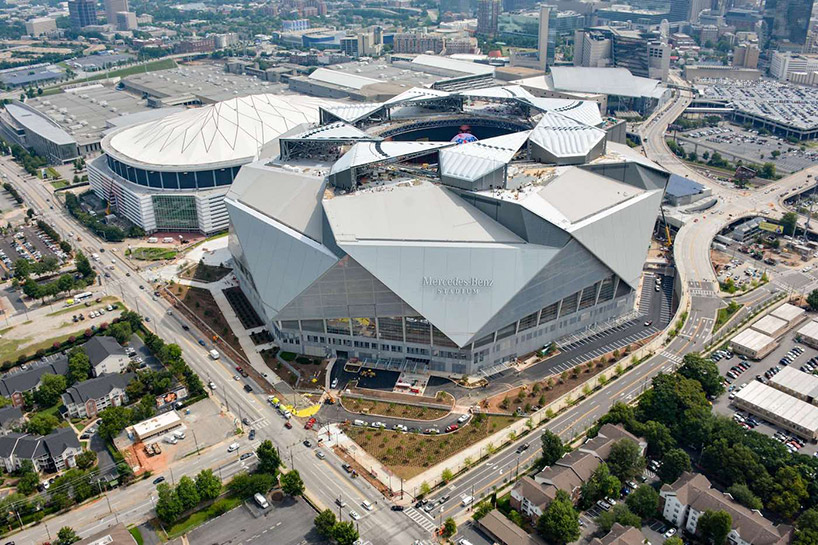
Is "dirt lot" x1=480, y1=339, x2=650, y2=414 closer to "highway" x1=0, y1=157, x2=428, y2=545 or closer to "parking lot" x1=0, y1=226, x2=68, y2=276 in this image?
"highway" x1=0, y1=157, x2=428, y2=545

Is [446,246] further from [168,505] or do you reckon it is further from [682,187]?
[682,187]

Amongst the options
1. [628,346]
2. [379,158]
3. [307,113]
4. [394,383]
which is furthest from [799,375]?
[307,113]

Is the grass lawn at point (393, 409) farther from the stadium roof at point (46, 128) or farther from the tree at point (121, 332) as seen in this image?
the stadium roof at point (46, 128)

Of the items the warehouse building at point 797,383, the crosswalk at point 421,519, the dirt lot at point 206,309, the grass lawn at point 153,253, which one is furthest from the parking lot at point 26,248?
the warehouse building at point 797,383

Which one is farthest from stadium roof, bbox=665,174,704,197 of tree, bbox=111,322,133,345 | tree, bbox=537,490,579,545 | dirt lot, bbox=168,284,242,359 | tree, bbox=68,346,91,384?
tree, bbox=68,346,91,384

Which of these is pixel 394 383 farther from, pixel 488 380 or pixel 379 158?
pixel 379 158
